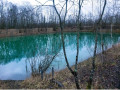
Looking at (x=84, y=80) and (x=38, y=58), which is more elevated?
(x=38, y=58)

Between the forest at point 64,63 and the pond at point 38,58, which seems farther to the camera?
the pond at point 38,58

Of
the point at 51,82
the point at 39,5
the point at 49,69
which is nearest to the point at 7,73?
the point at 49,69

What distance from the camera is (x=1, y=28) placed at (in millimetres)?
29469

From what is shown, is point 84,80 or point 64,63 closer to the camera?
point 84,80

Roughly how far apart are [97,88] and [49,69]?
3.58 m

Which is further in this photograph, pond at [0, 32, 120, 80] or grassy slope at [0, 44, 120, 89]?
pond at [0, 32, 120, 80]

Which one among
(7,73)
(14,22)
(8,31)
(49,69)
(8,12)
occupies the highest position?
(8,12)

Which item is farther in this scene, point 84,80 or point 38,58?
point 38,58

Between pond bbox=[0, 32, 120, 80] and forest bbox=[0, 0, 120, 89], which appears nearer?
forest bbox=[0, 0, 120, 89]

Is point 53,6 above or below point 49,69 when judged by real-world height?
above

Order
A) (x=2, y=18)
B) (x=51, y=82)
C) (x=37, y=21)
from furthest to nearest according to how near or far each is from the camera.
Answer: (x=37, y=21)
(x=2, y=18)
(x=51, y=82)

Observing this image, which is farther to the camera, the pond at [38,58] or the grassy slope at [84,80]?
the pond at [38,58]

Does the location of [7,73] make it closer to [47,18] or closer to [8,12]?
[8,12]

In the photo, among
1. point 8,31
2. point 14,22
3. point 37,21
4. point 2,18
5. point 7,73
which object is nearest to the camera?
point 7,73
